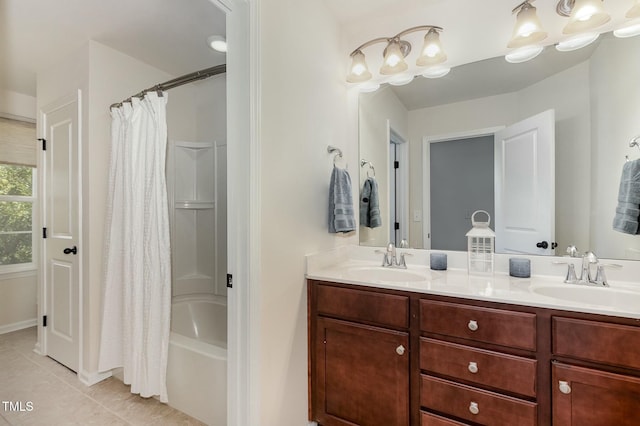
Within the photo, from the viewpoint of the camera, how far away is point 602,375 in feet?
3.25

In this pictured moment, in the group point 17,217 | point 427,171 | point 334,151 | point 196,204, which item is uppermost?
point 334,151

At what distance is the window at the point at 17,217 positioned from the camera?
6.39ft

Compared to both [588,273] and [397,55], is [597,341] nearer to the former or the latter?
[588,273]

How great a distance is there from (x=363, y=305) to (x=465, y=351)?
1.53 ft

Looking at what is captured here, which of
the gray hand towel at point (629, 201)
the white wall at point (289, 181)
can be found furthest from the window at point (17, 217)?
the gray hand towel at point (629, 201)

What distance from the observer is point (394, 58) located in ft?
6.09

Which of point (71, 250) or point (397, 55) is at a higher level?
point (397, 55)

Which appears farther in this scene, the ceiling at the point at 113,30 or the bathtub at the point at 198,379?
the ceiling at the point at 113,30

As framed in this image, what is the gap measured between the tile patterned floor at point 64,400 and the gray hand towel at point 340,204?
139 centimetres

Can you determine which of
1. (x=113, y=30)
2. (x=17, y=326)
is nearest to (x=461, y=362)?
(x=113, y=30)

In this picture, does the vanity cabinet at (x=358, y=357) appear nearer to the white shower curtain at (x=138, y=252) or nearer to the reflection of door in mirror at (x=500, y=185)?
the reflection of door in mirror at (x=500, y=185)

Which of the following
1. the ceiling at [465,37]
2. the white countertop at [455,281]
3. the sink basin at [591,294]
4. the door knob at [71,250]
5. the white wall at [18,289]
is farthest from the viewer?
the white wall at [18,289]

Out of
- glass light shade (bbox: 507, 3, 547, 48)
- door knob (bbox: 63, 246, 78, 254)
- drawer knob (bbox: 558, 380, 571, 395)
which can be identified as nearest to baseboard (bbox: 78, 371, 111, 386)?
door knob (bbox: 63, 246, 78, 254)

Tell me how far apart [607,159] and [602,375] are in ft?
3.45
